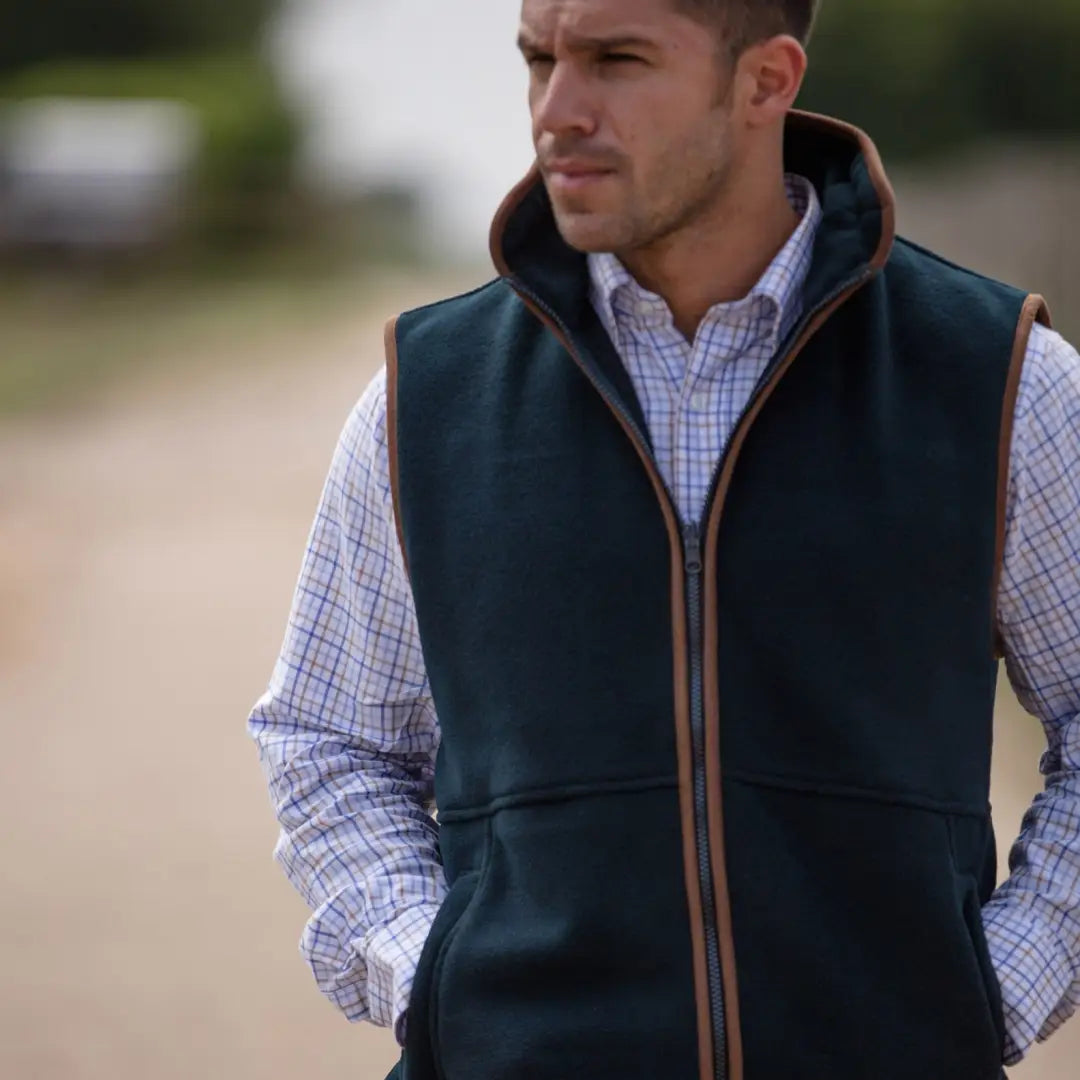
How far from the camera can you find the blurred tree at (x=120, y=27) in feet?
111

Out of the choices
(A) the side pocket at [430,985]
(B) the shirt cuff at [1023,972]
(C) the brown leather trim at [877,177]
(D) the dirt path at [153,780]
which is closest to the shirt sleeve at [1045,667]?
(B) the shirt cuff at [1023,972]

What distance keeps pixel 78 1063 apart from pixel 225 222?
23.3 meters

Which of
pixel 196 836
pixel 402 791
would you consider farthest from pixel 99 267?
pixel 402 791

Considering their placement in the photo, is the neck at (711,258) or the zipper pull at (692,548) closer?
the zipper pull at (692,548)

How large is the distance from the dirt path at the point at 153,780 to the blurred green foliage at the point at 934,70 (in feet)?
15.4

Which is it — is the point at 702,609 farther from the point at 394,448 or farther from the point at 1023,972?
the point at 1023,972

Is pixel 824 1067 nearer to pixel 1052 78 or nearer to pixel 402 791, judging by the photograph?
pixel 402 791

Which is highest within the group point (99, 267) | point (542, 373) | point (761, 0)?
point (761, 0)

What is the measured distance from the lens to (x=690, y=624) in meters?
2.16

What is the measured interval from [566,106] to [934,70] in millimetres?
13309

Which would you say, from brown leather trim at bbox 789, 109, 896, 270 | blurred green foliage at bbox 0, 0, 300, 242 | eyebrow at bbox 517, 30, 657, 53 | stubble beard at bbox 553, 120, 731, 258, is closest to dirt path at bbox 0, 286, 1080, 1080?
brown leather trim at bbox 789, 109, 896, 270

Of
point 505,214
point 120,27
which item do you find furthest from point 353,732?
point 120,27

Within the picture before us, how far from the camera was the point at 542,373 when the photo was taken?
2307mm

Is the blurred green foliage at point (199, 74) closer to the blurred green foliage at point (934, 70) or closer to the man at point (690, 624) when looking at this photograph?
the blurred green foliage at point (934, 70)
